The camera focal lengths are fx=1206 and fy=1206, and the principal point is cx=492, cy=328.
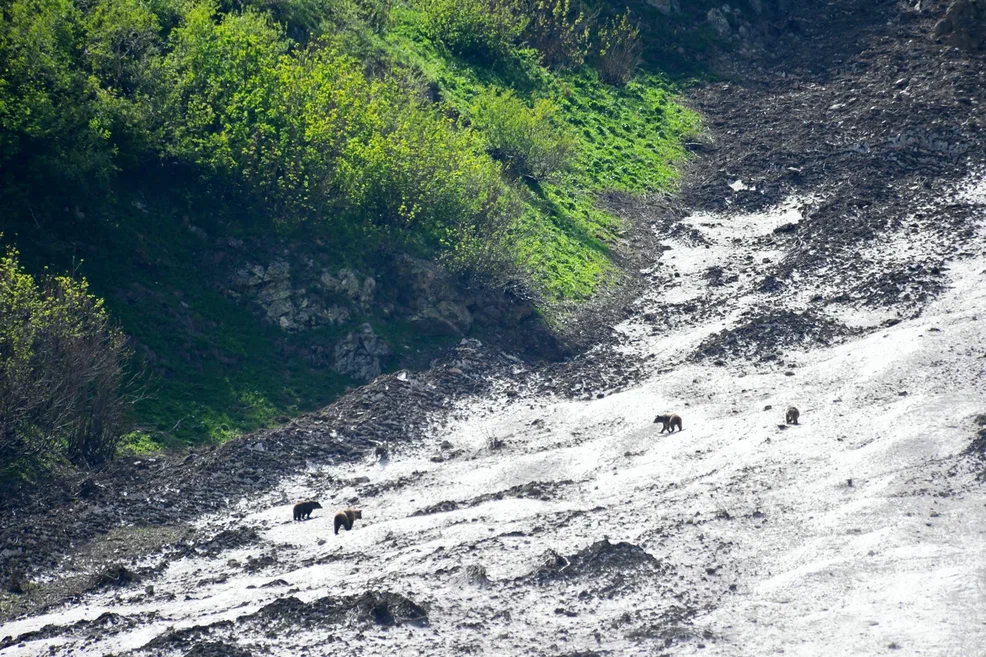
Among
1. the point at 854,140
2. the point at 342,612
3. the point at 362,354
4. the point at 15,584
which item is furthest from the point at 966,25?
the point at 15,584

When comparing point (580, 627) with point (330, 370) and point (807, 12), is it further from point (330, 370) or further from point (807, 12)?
point (807, 12)

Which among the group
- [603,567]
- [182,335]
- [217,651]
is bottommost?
[217,651]

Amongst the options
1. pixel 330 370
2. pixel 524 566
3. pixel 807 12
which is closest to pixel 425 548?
pixel 524 566

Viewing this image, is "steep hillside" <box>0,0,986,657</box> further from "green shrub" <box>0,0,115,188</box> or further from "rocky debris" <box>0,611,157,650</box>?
"green shrub" <box>0,0,115,188</box>

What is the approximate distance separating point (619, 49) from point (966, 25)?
14.8m

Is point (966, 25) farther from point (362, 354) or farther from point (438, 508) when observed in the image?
point (438, 508)

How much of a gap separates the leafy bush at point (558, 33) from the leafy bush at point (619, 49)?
2.70 feet

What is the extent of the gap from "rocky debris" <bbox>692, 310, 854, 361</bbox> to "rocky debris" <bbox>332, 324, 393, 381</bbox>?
352 inches

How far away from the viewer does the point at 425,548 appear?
23516mm

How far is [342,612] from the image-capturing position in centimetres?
2044

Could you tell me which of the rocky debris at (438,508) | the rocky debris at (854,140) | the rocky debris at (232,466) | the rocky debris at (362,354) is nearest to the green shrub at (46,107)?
the rocky debris at (362,354)

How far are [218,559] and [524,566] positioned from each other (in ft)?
21.4

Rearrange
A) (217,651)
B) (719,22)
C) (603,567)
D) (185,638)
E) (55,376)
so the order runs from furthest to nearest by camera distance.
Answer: (719,22) < (55,376) < (603,567) < (185,638) < (217,651)

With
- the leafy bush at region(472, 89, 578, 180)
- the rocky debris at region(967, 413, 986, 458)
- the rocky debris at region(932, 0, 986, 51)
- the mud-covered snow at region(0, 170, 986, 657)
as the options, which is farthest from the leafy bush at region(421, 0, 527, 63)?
the rocky debris at region(967, 413, 986, 458)
